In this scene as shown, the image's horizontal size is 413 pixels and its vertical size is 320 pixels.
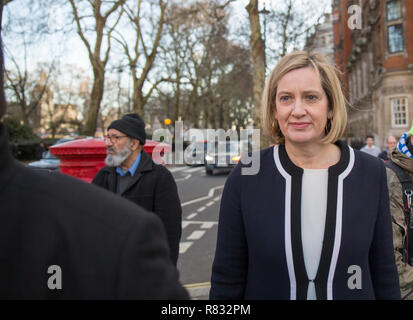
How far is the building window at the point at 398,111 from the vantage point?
104ft

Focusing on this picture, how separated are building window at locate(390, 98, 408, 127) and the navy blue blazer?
3236 cm

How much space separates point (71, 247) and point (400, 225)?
8.25 feet

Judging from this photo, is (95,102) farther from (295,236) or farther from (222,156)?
(295,236)

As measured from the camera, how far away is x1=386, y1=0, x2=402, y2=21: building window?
32188 millimetres

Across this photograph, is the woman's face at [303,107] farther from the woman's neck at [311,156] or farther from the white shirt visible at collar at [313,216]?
the white shirt visible at collar at [313,216]

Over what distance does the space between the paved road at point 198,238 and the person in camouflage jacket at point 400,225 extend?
2.67m

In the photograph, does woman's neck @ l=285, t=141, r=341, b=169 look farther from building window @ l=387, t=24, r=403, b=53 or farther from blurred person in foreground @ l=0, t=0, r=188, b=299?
building window @ l=387, t=24, r=403, b=53

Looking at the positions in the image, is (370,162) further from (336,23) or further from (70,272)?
(336,23)

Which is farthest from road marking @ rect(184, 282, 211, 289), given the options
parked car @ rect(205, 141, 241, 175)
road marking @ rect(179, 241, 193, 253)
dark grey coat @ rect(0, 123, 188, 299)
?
parked car @ rect(205, 141, 241, 175)

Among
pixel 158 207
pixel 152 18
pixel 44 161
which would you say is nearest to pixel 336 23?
pixel 152 18

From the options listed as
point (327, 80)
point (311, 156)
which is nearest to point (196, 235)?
point (311, 156)

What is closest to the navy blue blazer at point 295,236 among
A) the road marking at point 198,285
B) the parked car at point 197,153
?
the road marking at point 198,285
